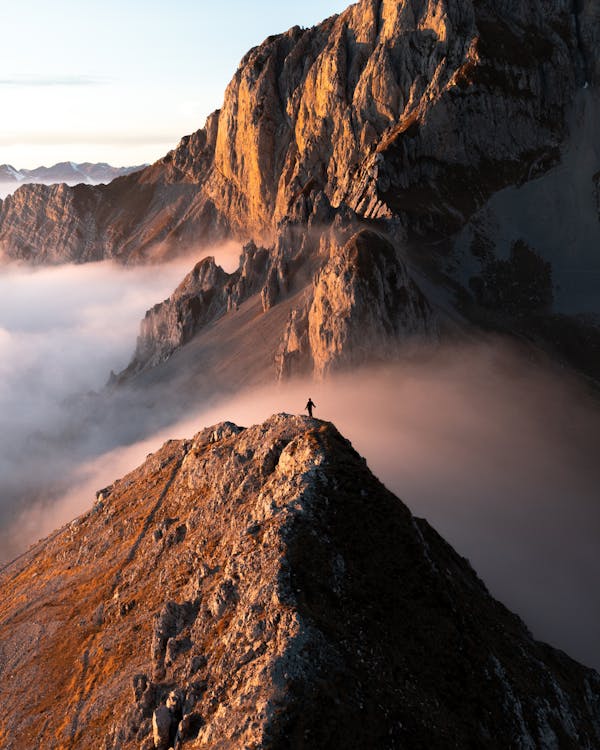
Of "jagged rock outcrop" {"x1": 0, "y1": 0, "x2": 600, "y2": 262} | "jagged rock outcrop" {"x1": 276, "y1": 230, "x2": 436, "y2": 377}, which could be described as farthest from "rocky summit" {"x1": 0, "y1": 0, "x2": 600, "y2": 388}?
"jagged rock outcrop" {"x1": 0, "y1": 0, "x2": 600, "y2": 262}

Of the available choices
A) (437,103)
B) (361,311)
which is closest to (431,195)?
(437,103)

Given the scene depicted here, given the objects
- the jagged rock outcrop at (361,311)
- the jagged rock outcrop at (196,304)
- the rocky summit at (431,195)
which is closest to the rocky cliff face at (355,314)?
the jagged rock outcrop at (361,311)

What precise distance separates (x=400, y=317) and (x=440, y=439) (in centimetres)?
2302

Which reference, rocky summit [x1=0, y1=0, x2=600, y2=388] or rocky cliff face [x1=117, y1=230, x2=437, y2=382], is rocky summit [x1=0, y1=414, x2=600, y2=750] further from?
rocky summit [x1=0, y1=0, x2=600, y2=388]

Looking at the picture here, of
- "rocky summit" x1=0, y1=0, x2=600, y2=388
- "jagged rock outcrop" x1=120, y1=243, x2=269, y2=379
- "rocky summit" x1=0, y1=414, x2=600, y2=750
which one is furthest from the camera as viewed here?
"jagged rock outcrop" x1=120, y1=243, x2=269, y2=379

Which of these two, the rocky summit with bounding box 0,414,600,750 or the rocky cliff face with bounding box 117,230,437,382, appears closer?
the rocky summit with bounding box 0,414,600,750

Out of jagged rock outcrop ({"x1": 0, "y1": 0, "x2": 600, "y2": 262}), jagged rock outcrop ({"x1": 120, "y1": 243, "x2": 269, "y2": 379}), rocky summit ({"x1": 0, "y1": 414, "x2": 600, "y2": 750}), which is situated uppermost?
jagged rock outcrop ({"x1": 0, "y1": 0, "x2": 600, "y2": 262})

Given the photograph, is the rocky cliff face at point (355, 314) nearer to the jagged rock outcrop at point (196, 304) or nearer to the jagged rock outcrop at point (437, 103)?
the jagged rock outcrop at point (437, 103)

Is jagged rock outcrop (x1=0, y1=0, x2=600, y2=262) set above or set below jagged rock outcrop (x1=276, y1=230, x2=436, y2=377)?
above

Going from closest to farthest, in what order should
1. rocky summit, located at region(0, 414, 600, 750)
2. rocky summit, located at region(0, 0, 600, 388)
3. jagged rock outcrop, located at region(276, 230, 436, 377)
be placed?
1. rocky summit, located at region(0, 414, 600, 750)
2. jagged rock outcrop, located at region(276, 230, 436, 377)
3. rocky summit, located at region(0, 0, 600, 388)

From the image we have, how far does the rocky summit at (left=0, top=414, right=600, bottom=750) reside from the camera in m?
25.1

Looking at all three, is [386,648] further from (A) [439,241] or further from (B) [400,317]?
(A) [439,241]

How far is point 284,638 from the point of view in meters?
26.3

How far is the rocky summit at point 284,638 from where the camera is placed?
25109mm
